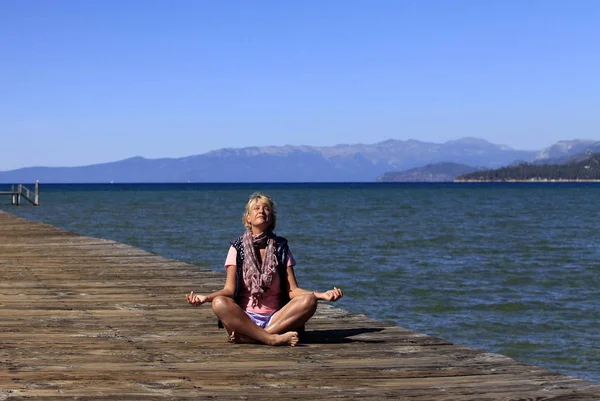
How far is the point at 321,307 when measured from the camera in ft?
28.3

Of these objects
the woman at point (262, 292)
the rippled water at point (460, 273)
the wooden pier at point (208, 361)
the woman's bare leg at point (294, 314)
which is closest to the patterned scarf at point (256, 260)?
the woman at point (262, 292)

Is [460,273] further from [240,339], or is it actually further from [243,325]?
[243,325]

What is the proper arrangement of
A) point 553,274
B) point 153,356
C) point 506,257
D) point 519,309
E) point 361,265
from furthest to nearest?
point 506,257, point 361,265, point 553,274, point 519,309, point 153,356

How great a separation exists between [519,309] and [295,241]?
58.2 feet

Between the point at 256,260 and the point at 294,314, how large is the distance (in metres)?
0.47

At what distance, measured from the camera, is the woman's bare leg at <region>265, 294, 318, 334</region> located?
6.48 m

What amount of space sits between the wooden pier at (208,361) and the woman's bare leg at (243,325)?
0.23 ft

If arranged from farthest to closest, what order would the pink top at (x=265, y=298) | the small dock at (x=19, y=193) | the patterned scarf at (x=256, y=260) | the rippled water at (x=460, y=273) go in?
the small dock at (x=19, y=193) → the rippled water at (x=460, y=273) → the pink top at (x=265, y=298) → the patterned scarf at (x=256, y=260)

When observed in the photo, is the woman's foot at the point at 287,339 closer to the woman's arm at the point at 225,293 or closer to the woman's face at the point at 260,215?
the woman's arm at the point at 225,293

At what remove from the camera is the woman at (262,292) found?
21.1ft

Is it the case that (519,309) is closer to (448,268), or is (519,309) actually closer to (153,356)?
(448,268)

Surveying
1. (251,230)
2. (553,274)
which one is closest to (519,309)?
(553,274)

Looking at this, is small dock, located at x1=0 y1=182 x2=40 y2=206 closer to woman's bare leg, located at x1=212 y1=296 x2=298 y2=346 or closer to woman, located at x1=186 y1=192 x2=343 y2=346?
woman, located at x1=186 y1=192 x2=343 y2=346

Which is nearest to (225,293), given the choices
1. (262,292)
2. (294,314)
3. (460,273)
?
(262,292)
